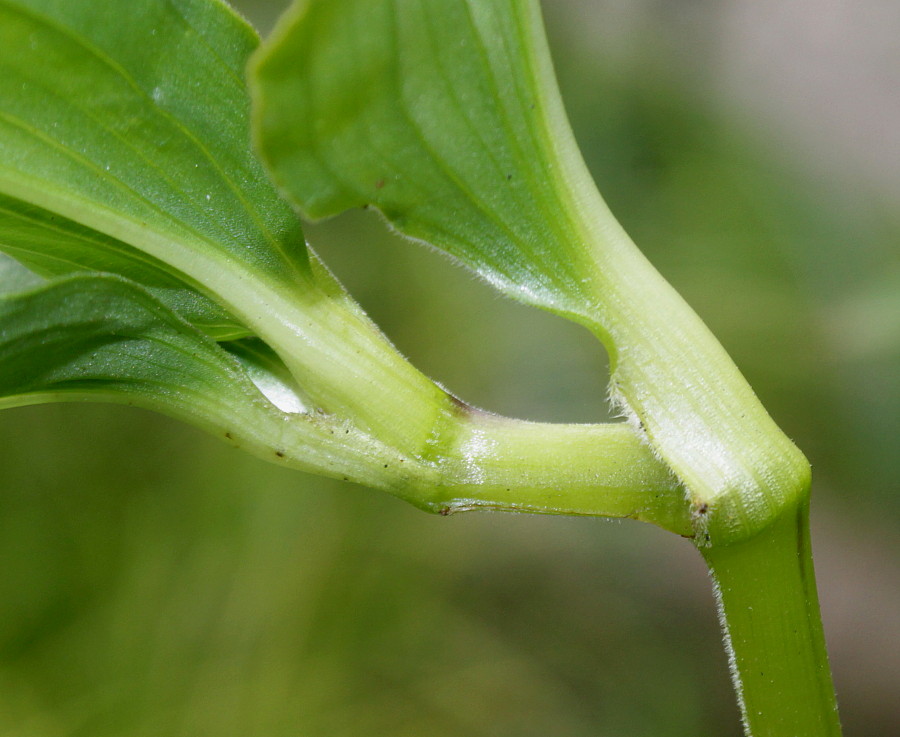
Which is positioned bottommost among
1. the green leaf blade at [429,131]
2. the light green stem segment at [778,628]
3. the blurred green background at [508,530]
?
the light green stem segment at [778,628]

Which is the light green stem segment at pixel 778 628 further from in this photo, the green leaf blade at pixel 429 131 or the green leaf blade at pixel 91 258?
the green leaf blade at pixel 91 258

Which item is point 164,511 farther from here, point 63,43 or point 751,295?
point 63,43

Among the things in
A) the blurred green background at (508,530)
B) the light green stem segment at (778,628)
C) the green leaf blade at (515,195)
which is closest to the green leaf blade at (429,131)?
the green leaf blade at (515,195)

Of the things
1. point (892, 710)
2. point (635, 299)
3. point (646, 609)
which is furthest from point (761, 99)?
point (635, 299)

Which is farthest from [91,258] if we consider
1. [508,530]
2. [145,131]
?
[508,530]

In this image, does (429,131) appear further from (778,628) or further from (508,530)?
(508,530)
